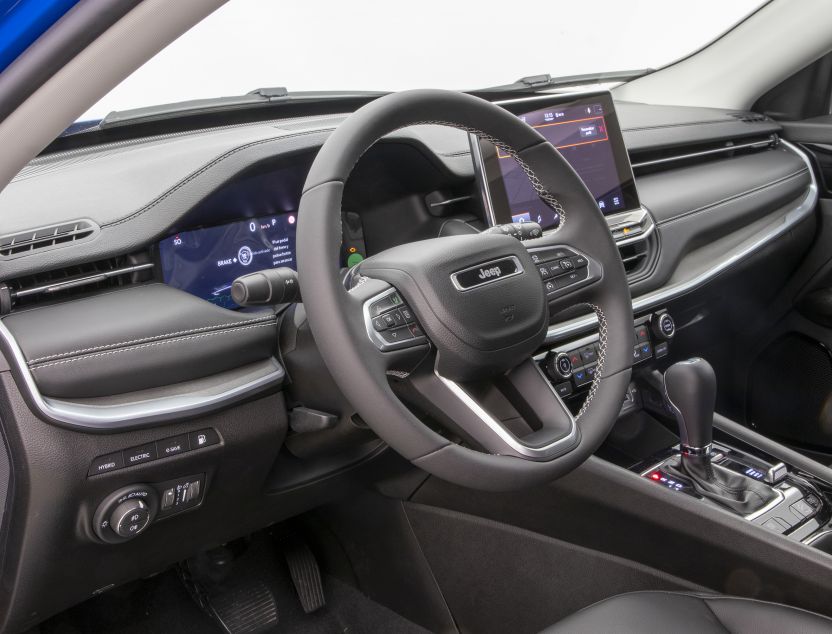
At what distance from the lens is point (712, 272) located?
205cm

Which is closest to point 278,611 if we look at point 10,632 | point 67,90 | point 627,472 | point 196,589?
point 196,589

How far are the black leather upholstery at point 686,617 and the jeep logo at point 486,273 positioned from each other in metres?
0.56

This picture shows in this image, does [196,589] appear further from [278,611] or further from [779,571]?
[779,571]

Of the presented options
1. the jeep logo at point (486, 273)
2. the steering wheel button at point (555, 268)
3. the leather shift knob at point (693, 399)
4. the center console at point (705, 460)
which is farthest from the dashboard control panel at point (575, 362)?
the jeep logo at point (486, 273)

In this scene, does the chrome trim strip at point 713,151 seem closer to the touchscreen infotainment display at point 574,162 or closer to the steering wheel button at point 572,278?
the touchscreen infotainment display at point 574,162

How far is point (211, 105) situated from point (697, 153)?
1.35 m

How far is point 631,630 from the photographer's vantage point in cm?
123

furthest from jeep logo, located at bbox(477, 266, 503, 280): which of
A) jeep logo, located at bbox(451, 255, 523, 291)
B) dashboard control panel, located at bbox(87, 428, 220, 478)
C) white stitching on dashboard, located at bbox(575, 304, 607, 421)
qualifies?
dashboard control panel, located at bbox(87, 428, 220, 478)

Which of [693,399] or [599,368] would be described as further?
[693,399]

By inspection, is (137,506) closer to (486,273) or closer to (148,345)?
(148,345)

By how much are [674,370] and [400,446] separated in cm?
91

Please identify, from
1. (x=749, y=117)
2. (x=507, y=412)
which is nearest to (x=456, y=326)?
(x=507, y=412)

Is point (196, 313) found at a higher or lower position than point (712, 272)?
higher

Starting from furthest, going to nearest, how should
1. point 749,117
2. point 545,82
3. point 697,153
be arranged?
1. point 749,117
2. point 545,82
3. point 697,153
